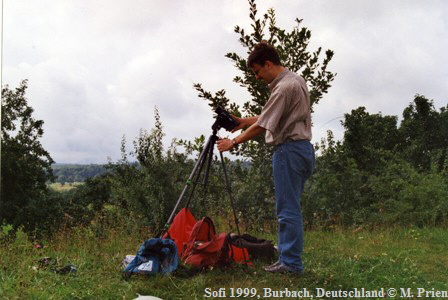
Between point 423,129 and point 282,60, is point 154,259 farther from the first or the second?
point 423,129

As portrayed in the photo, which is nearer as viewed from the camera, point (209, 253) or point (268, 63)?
point (268, 63)

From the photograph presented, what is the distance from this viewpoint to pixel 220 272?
4.85 metres

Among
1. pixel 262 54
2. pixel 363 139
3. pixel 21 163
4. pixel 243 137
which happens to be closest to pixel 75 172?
pixel 21 163

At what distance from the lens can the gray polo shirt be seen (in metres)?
4.65

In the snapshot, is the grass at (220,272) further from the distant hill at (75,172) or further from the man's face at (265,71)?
the distant hill at (75,172)

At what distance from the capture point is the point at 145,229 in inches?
289

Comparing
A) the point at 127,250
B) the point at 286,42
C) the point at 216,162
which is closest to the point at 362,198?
the point at 216,162

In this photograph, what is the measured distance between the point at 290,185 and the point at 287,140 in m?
0.41

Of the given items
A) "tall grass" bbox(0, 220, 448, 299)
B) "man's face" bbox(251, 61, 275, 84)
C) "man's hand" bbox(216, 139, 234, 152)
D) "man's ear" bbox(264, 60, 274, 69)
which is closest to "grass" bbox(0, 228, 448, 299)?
"tall grass" bbox(0, 220, 448, 299)

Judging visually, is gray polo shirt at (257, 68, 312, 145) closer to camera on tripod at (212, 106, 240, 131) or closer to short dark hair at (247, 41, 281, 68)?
short dark hair at (247, 41, 281, 68)

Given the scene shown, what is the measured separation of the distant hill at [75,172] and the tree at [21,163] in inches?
28.1

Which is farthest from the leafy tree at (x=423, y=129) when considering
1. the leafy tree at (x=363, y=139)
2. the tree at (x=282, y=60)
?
the tree at (x=282, y=60)

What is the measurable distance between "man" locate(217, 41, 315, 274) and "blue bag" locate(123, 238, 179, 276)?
98cm

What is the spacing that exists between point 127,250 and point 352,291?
2.76 metres
